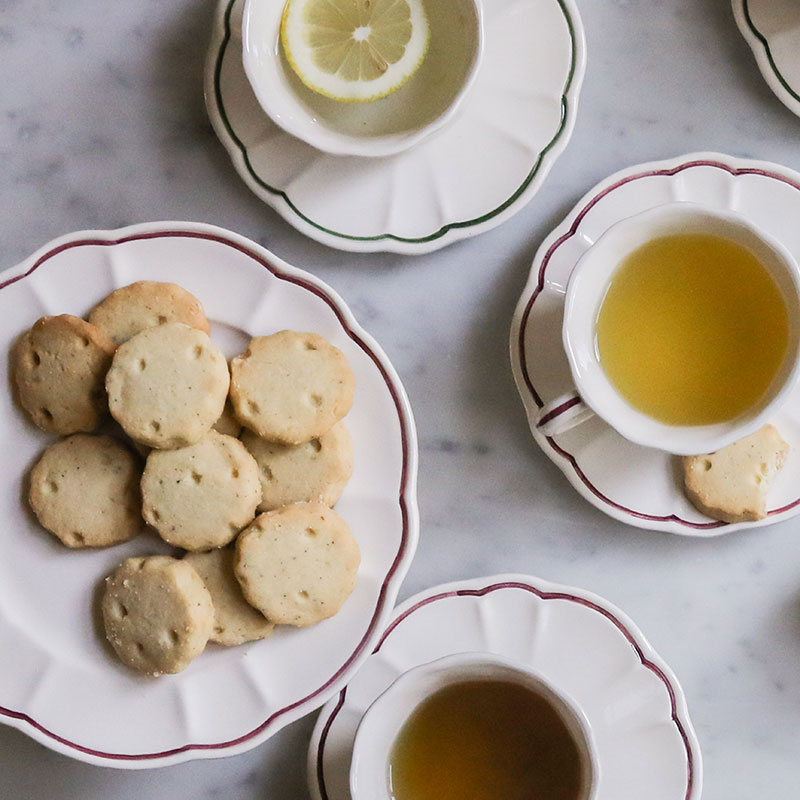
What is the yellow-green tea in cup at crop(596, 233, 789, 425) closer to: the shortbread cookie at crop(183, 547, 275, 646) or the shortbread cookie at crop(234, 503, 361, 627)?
the shortbread cookie at crop(234, 503, 361, 627)

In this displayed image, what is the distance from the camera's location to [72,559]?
3.34ft

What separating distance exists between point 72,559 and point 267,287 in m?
0.35

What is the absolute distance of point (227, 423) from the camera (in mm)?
1035

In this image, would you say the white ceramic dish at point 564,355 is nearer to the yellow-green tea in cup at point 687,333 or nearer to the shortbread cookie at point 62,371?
the yellow-green tea in cup at point 687,333

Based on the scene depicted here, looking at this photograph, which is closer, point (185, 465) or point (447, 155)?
point (185, 465)

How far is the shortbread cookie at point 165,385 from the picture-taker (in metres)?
0.97

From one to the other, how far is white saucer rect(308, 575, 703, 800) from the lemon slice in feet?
1.86

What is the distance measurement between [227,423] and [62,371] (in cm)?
18

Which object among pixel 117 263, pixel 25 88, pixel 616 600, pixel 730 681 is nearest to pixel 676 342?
pixel 616 600

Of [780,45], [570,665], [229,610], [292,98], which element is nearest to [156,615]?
[229,610]

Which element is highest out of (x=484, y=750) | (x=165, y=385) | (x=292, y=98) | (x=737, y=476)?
(x=292, y=98)

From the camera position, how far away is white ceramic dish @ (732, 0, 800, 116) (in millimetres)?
1115

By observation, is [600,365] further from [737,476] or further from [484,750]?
[484,750]

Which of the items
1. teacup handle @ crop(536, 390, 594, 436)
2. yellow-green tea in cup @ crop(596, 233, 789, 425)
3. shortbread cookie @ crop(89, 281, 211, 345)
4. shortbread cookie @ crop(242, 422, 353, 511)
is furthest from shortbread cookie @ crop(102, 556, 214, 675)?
yellow-green tea in cup @ crop(596, 233, 789, 425)
